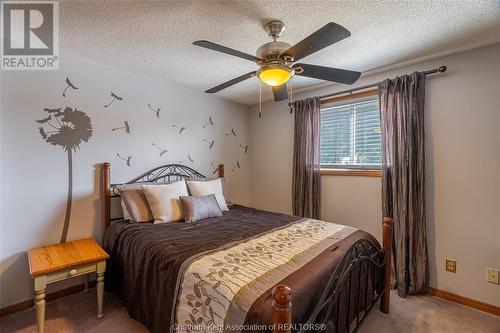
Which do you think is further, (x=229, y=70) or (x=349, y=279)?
(x=229, y=70)

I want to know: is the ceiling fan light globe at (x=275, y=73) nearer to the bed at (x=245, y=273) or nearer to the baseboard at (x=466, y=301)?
the bed at (x=245, y=273)

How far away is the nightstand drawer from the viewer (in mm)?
1777

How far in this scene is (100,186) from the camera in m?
2.58

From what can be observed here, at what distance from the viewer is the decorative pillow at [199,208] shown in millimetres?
2490

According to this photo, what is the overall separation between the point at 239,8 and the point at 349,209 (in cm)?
246

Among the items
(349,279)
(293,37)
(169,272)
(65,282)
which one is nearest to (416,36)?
(293,37)

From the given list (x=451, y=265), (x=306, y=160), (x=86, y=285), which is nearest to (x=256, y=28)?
(x=306, y=160)

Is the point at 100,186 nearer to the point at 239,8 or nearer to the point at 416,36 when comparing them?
the point at 239,8

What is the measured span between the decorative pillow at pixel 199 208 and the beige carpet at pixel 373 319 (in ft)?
3.19

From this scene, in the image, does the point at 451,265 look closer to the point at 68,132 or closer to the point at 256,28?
the point at 256,28

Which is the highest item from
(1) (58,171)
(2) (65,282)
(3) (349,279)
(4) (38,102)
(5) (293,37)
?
(5) (293,37)

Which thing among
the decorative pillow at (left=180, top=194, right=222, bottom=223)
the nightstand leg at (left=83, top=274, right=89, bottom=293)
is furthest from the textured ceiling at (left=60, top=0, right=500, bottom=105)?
the nightstand leg at (left=83, top=274, right=89, bottom=293)

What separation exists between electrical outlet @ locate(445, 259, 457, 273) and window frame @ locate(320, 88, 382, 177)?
3.31 ft

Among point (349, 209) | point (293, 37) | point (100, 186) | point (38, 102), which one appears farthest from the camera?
point (349, 209)
